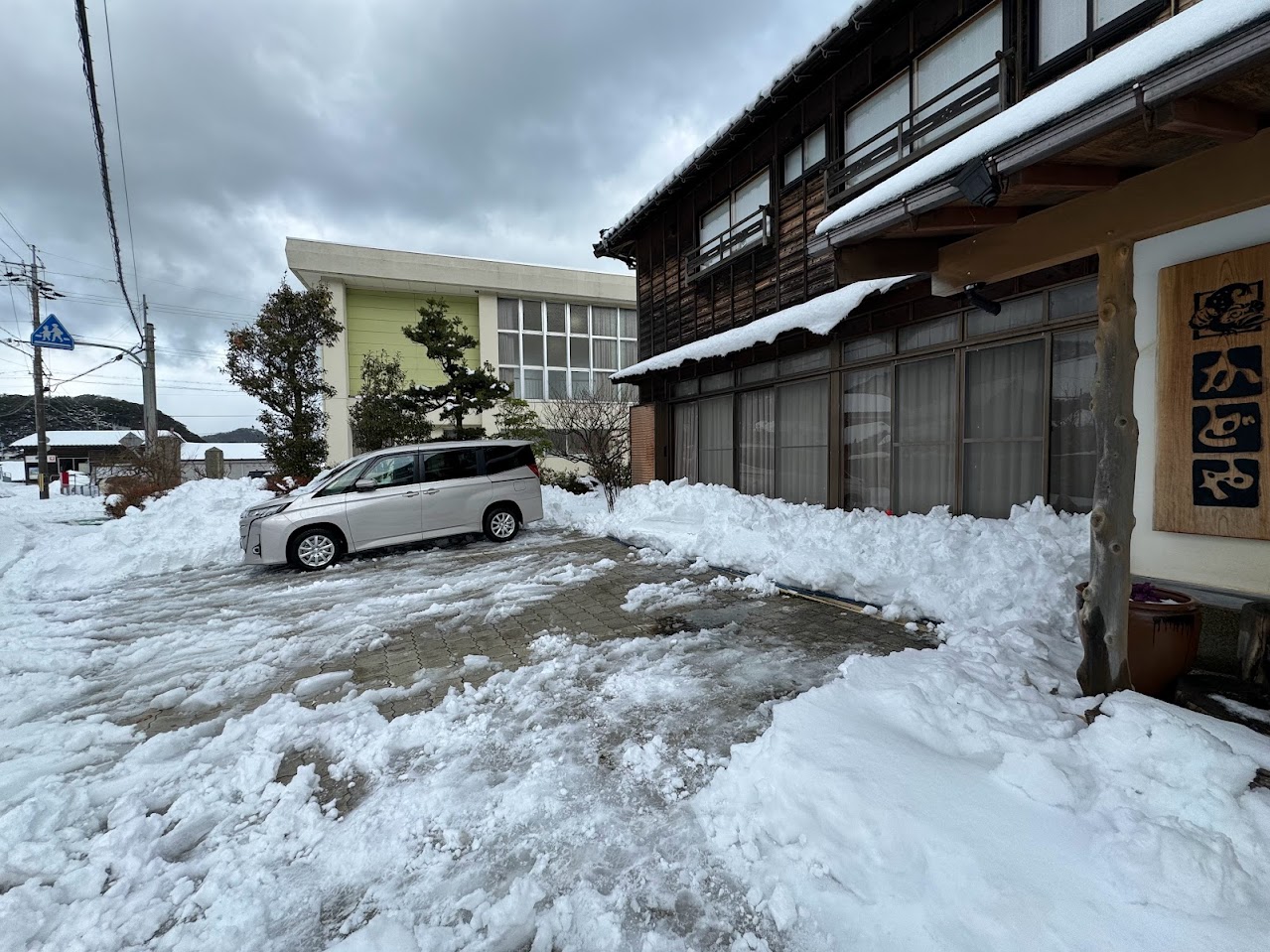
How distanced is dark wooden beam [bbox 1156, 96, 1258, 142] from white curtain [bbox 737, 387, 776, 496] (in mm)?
7045

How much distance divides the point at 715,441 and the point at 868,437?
368 cm

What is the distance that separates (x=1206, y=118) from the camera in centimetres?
236

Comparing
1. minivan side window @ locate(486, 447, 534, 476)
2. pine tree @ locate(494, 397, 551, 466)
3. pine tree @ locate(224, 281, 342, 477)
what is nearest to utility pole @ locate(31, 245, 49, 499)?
pine tree @ locate(224, 281, 342, 477)

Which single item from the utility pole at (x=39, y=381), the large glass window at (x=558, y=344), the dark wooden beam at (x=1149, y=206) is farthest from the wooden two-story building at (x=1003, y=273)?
the utility pole at (x=39, y=381)

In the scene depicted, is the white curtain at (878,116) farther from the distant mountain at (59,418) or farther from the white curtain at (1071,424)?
the distant mountain at (59,418)

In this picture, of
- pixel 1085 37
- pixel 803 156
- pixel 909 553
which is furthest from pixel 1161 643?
pixel 803 156

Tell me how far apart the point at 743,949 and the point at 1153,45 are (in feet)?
13.1

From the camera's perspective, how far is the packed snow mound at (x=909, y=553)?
15.1ft

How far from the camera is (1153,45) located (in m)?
2.40

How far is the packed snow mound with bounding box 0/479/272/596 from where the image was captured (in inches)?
308

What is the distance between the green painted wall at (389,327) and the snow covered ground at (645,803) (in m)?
19.0

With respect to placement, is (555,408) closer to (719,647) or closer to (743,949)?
(719,647)

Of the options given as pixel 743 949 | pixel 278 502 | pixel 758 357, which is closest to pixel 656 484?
pixel 758 357

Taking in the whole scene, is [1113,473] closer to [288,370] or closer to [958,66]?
[958,66]
